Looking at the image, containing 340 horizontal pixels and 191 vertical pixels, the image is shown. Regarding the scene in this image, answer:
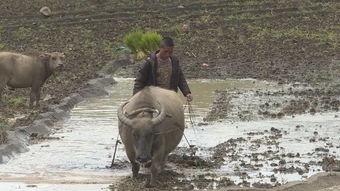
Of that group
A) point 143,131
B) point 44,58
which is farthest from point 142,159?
point 44,58

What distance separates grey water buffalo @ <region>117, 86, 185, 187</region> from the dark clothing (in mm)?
416

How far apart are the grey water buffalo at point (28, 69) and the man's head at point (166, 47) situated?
5.06 m

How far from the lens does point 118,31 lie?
25.6 metres

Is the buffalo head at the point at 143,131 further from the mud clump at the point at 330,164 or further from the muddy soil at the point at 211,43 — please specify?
the mud clump at the point at 330,164

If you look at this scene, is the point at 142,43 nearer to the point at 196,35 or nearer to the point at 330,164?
the point at 196,35

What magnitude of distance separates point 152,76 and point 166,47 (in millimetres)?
453

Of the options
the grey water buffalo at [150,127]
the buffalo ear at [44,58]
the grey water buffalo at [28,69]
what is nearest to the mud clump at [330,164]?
the grey water buffalo at [150,127]

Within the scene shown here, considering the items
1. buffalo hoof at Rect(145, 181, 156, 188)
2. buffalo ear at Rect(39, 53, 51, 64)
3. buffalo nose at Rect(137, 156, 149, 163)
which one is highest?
buffalo ear at Rect(39, 53, 51, 64)

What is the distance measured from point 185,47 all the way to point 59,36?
441 cm

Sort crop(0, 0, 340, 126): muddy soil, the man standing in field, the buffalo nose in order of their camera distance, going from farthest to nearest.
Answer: crop(0, 0, 340, 126): muddy soil, the man standing in field, the buffalo nose

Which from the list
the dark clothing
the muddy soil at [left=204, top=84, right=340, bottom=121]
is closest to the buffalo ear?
the muddy soil at [left=204, top=84, right=340, bottom=121]

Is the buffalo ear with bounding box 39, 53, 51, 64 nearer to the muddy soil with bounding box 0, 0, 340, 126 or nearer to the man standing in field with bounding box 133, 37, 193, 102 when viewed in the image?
the muddy soil with bounding box 0, 0, 340, 126

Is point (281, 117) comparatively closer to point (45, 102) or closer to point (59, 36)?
point (45, 102)

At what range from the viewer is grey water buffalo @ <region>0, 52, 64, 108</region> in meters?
14.2
